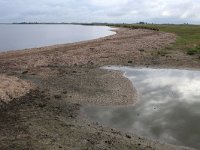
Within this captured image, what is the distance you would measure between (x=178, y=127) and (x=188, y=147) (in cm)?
247

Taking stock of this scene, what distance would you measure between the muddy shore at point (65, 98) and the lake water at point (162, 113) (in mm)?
821

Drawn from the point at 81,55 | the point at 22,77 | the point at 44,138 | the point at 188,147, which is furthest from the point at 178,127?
the point at 81,55

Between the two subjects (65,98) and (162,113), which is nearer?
(162,113)

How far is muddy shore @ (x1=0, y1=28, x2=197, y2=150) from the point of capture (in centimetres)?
1627

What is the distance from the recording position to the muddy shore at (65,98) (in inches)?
640

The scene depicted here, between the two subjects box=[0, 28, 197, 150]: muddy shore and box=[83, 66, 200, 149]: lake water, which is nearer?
box=[0, 28, 197, 150]: muddy shore

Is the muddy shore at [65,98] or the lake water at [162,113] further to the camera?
the lake water at [162,113]

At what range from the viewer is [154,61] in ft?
129

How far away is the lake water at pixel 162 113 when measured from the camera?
58.4 feet

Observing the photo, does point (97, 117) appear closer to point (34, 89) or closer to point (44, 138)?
point (44, 138)

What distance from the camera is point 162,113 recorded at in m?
20.8

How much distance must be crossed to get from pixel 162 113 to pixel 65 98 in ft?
21.0

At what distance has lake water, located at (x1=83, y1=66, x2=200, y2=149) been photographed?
1781cm

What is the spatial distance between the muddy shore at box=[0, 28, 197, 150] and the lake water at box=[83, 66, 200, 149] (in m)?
0.82
